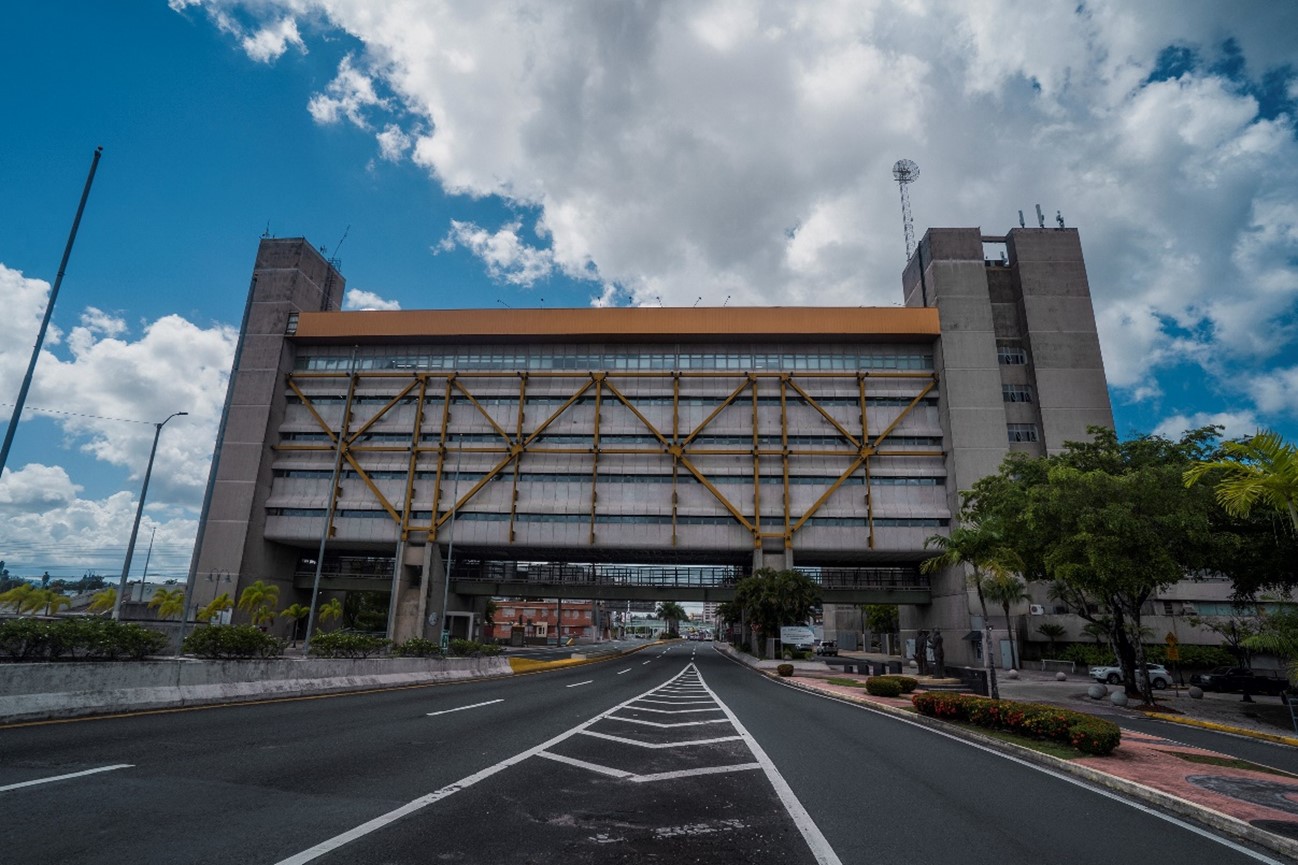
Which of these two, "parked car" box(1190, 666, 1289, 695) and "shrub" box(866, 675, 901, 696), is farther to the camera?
"parked car" box(1190, 666, 1289, 695)

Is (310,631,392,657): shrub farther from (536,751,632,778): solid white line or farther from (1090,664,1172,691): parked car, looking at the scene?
(1090,664,1172,691): parked car

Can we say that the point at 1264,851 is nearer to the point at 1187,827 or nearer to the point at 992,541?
the point at 1187,827

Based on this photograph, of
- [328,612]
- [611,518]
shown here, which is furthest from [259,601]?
[611,518]

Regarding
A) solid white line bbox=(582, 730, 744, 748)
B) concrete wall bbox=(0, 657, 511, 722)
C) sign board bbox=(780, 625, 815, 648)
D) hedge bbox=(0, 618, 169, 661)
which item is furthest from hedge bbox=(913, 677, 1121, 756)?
sign board bbox=(780, 625, 815, 648)

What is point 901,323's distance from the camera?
2153 inches

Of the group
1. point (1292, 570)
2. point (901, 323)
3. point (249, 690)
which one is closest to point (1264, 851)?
point (249, 690)

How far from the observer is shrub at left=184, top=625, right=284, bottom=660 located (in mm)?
15258

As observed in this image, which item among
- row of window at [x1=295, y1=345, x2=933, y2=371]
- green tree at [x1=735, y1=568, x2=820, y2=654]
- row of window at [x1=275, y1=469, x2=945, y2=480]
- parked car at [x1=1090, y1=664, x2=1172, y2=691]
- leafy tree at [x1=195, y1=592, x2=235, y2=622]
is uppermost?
row of window at [x1=295, y1=345, x2=933, y2=371]

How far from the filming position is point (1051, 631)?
4747 cm

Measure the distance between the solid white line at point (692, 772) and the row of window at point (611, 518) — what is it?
145 feet

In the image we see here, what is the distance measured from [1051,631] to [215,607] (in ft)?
203

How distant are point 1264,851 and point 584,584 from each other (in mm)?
55042

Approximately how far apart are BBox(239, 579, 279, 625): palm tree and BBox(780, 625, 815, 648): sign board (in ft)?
133

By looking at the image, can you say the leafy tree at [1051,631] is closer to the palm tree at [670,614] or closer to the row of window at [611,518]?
the row of window at [611,518]
